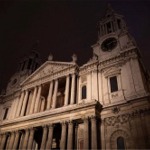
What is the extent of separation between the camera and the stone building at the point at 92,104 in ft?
59.5

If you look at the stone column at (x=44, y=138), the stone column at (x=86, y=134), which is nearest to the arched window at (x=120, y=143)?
the stone column at (x=86, y=134)

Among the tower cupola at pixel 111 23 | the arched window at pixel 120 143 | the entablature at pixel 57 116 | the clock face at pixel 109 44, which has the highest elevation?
the tower cupola at pixel 111 23

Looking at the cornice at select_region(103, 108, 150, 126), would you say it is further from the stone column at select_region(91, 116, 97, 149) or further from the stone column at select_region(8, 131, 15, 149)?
the stone column at select_region(8, 131, 15, 149)

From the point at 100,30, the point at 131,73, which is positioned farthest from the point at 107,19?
the point at 131,73

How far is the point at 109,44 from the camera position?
87.6 feet

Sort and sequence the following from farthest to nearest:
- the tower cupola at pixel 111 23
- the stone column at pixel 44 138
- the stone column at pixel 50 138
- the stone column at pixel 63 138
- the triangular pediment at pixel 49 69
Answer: the tower cupola at pixel 111 23
the triangular pediment at pixel 49 69
the stone column at pixel 44 138
the stone column at pixel 50 138
the stone column at pixel 63 138

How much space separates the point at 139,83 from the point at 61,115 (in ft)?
30.0

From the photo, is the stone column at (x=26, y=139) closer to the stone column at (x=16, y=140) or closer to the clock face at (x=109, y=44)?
the stone column at (x=16, y=140)

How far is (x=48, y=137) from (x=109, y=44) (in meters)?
14.8

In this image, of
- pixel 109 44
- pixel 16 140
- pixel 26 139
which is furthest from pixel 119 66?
pixel 16 140

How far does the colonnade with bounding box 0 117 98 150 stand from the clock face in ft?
36.0

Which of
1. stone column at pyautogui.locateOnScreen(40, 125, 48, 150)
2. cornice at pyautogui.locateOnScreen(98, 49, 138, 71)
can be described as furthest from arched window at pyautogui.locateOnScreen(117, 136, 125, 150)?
cornice at pyautogui.locateOnScreen(98, 49, 138, 71)

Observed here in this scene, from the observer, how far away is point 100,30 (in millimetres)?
30547

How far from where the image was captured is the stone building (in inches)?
714
